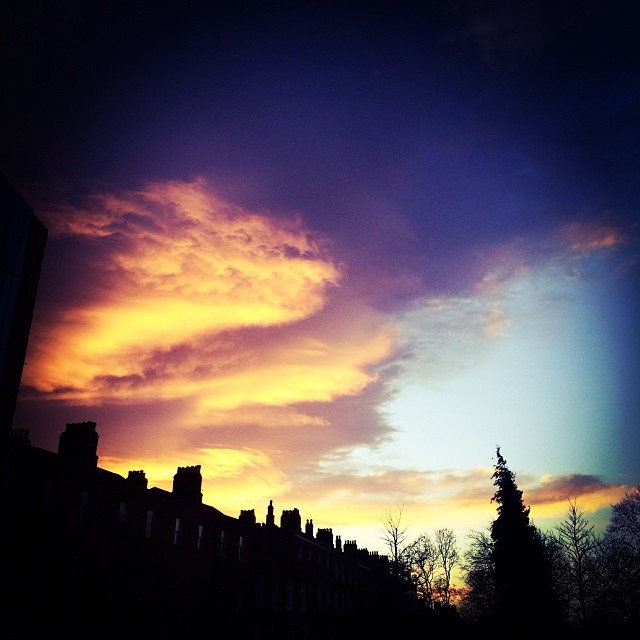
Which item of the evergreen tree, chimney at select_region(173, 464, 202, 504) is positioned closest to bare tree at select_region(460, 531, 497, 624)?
the evergreen tree

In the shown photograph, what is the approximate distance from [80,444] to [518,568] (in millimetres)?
40302

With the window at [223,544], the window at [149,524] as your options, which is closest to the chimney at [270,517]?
the window at [223,544]

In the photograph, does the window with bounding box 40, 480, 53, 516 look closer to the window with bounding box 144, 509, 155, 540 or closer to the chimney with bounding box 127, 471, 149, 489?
the chimney with bounding box 127, 471, 149, 489

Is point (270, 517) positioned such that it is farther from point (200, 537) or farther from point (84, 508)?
point (84, 508)

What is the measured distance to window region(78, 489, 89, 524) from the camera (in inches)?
1152

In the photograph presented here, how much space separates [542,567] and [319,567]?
24.6 meters

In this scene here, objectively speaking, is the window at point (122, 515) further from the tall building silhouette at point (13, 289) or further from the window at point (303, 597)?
the window at point (303, 597)

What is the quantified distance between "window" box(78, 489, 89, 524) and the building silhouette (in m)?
0.06

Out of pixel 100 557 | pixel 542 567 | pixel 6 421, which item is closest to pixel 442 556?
pixel 542 567

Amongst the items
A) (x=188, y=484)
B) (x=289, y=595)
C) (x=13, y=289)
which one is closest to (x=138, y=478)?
(x=188, y=484)

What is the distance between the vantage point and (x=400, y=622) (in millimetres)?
31312

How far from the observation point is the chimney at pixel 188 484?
39.7 meters

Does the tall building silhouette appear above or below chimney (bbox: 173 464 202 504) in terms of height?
above

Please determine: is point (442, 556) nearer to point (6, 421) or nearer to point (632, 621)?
point (632, 621)
